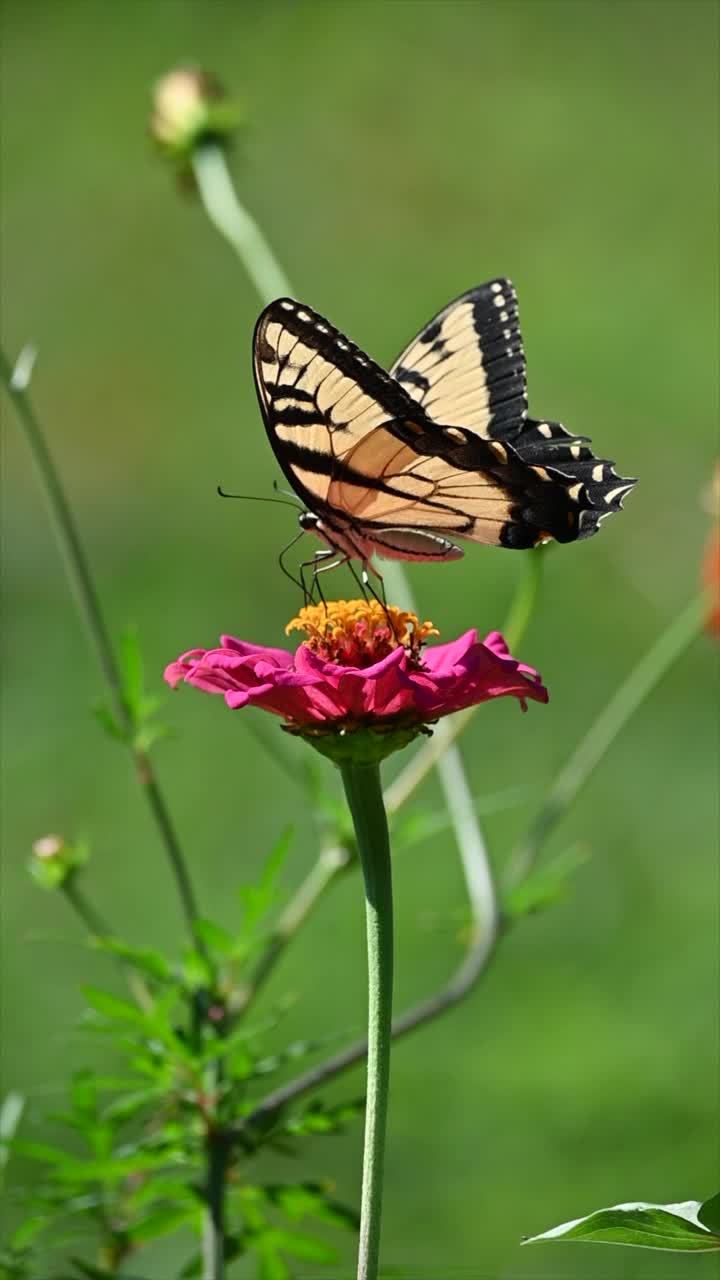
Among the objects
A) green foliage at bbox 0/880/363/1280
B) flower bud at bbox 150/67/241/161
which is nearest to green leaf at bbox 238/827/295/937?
green foliage at bbox 0/880/363/1280

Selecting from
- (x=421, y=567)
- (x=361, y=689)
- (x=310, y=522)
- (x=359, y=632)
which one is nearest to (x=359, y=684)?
(x=361, y=689)

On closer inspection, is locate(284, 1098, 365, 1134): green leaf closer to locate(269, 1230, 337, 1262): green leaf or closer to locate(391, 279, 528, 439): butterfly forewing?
locate(269, 1230, 337, 1262): green leaf

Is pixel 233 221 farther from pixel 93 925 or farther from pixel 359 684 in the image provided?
pixel 359 684

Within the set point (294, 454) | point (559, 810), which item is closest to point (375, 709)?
point (294, 454)

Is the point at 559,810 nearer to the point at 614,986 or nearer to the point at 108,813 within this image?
the point at 614,986

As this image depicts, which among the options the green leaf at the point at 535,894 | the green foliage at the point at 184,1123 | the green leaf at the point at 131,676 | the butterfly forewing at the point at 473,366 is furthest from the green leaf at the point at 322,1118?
the butterfly forewing at the point at 473,366
